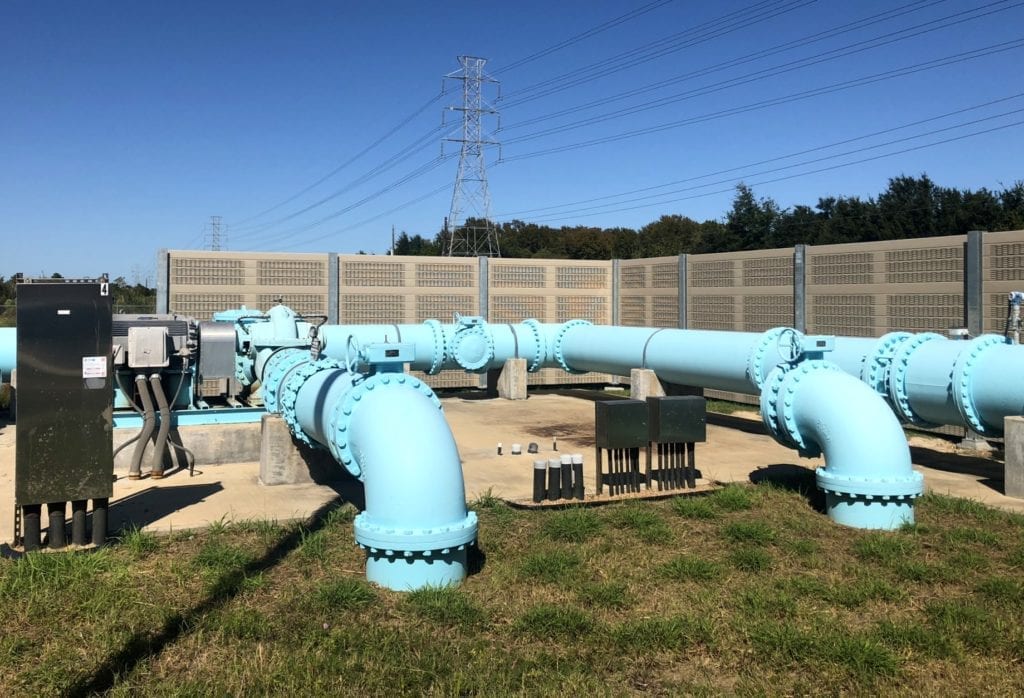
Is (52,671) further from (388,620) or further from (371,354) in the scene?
(371,354)

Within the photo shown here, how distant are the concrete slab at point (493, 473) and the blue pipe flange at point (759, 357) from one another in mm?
892

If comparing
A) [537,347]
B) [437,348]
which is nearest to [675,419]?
[437,348]

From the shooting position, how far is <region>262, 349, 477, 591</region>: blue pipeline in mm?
4875

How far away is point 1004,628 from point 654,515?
9.02 feet

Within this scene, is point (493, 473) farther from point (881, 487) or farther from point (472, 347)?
point (472, 347)

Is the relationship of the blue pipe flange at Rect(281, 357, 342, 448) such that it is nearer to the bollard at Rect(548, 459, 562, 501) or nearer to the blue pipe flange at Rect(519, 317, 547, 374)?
the bollard at Rect(548, 459, 562, 501)

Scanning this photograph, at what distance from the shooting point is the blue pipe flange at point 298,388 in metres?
7.37

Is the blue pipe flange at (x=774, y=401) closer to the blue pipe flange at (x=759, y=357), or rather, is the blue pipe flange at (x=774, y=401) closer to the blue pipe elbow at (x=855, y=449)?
the blue pipe elbow at (x=855, y=449)

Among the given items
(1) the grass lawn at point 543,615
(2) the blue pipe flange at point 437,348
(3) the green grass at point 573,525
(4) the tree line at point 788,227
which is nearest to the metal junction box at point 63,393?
(1) the grass lawn at point 543,615

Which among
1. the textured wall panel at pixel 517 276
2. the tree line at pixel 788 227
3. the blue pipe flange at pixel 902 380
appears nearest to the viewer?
the blue pipe flange at pixel 902 380

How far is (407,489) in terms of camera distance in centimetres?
489

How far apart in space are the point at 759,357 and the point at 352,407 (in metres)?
6.22

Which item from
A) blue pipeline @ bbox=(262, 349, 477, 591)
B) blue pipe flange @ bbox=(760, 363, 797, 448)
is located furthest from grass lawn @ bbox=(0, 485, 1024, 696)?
blue pipe flange @ bbox=(760, 363, 797, 448)

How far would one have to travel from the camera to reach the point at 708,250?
52.2 metres
